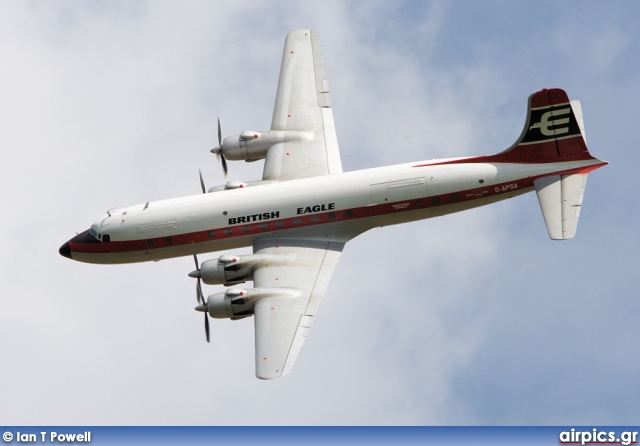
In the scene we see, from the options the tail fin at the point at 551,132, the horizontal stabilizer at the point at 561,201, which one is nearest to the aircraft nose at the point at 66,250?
the tail fin at the point at 551,132

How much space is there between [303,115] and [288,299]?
12.9 meters

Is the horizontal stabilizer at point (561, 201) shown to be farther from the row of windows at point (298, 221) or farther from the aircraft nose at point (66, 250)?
the aircraft nose at point (66, 250)

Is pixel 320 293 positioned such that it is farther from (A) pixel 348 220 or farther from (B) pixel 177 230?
(B) pixel 177 230

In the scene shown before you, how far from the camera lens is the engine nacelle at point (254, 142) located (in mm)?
64062

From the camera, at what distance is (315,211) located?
5881 centimetres

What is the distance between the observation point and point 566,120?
5853cm

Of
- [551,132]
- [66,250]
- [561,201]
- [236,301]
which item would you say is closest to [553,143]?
[551,132]

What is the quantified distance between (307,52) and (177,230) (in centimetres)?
1410

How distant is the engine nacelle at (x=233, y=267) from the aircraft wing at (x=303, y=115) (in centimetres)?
599

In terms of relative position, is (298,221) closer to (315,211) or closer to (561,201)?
(315,211)

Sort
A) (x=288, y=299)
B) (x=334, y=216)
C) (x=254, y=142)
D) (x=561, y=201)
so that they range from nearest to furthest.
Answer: (x=288, y=299)
(x=561, y=201)
(x=334, y=216)
(x=254, y=142)

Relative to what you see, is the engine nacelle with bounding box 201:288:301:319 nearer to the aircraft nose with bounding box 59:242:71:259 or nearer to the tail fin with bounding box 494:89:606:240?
the aircraft nose with bounding box 59:242:71:259

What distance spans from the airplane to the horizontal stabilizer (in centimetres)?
5

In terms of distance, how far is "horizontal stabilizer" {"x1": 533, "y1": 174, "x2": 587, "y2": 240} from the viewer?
5609cm
